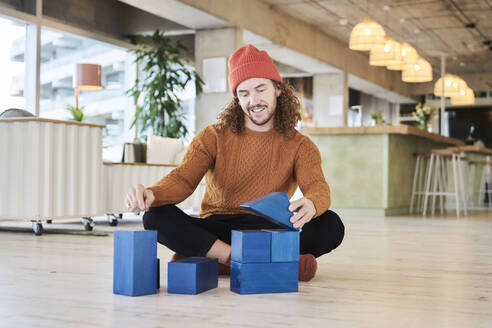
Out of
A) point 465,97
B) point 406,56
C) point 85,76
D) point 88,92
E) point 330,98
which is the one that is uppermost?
point 406,56

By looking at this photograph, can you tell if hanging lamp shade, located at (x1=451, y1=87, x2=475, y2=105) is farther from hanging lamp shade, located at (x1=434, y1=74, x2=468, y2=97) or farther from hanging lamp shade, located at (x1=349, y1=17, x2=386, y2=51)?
hanging lamp shade, located at (x1=349, y1=17, x2=386, y2=51)

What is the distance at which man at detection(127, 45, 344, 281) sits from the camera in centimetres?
205

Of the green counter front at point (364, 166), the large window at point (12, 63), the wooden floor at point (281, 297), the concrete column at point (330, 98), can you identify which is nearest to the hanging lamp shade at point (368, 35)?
the green counter front at point (364, 166)

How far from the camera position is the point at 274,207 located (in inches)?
69.4

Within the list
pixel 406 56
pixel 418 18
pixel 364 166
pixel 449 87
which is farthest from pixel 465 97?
pixel 364 166

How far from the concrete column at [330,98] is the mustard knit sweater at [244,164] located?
32.0ft

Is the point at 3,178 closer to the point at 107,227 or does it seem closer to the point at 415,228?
the point at 107,227

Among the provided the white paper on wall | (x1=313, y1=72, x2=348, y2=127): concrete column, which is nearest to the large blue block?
the white paper on wall

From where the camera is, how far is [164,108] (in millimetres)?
7723

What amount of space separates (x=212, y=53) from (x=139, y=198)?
6.40 meters

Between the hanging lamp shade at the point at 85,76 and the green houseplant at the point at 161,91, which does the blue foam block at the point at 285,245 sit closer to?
the hanging lamp shade at the point at 85,76

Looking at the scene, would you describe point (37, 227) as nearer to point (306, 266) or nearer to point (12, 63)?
point (306, 266)

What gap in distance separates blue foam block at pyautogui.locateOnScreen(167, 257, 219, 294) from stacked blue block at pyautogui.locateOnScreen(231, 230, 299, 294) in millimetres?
86

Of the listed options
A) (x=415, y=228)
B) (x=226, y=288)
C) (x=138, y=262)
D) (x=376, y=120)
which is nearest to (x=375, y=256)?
(x=226, y=288)
